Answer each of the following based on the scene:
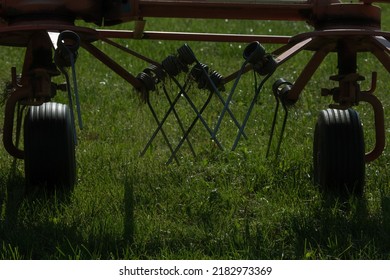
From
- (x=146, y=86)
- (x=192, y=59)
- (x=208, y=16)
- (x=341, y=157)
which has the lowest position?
(x=341, y=157)

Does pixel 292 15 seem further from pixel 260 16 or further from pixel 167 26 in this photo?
pixel 167 26

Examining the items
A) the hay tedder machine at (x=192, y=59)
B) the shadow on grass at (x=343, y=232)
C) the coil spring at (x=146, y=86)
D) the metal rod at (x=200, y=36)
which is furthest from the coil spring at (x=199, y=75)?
the shadow on grass at (x=343, y=232)

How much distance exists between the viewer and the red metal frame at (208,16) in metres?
4.36

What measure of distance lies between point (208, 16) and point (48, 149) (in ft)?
3.66

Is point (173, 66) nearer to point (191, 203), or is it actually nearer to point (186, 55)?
point (186, 55)

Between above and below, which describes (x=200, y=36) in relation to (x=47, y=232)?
above

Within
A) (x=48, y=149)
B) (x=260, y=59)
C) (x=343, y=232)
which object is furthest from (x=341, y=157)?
(x=48, y=149)

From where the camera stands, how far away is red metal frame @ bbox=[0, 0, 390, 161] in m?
4.36

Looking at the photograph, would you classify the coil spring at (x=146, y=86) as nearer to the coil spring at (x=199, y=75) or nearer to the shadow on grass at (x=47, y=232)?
the coil spring at (x=199, y=75)

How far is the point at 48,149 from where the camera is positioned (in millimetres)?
4570

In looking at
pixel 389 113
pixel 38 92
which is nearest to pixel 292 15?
pixel 38 92

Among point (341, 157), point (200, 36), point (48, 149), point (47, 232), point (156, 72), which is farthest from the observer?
point (200, 36)

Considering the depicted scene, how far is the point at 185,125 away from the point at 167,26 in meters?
5.36

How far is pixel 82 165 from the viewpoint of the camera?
18.3 feet
